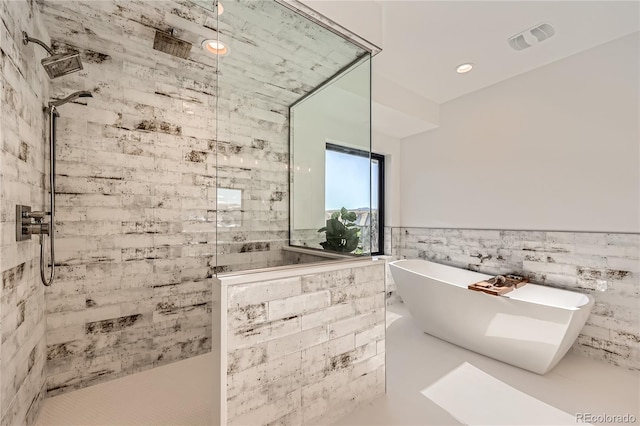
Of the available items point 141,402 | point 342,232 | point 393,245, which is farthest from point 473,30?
point 141,402

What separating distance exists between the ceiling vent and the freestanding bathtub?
2171mm

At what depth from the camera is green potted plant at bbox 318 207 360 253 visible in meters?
2.02

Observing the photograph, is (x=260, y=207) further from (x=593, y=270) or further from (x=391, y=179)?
(x=593, y=270)

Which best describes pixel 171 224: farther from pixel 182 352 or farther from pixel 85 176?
pixel 182 352

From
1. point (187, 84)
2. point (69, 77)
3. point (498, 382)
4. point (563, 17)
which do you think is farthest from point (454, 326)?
point (69, 77)

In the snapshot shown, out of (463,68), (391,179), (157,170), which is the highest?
(463,68)

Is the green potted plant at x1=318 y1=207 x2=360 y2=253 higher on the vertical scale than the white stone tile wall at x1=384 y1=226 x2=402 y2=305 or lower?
higher

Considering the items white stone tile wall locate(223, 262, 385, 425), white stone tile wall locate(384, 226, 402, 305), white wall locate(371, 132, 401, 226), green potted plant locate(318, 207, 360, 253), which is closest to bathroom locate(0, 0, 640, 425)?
white stone tile wall locate(223, 262, 385, 425)

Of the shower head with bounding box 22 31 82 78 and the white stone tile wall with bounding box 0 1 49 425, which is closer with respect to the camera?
the white stone tile wall with bounding box 0 1 49 425

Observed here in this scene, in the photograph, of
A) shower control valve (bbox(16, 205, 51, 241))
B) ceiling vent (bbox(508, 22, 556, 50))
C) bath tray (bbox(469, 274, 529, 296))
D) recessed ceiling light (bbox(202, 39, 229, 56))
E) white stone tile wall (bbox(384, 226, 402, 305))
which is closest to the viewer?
shower control valve (bbox(16, 205, 51, 241))

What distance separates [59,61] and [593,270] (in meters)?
4.27

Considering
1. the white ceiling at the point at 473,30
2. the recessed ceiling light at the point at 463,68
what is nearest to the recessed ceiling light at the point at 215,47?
the white ceiling at the point at 473,30

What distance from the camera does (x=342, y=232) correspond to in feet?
6.88

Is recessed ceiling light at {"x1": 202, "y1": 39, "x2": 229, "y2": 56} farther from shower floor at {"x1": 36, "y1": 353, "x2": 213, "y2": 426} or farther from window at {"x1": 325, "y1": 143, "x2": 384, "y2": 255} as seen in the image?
shower floor at {"x1": 36, "y1": 353, "x2": 213, "y2": 426}
